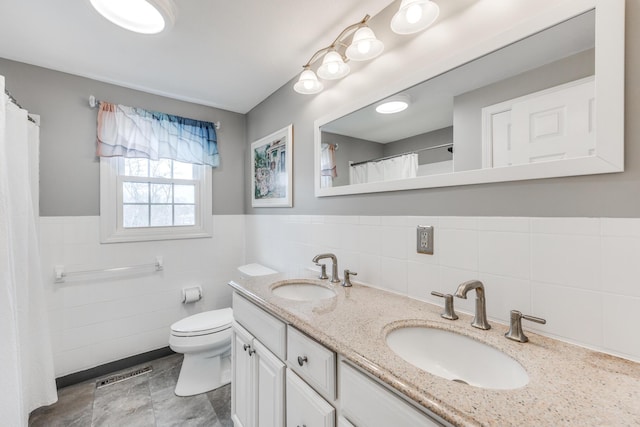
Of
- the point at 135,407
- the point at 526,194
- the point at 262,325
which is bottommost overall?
the point at 135,407

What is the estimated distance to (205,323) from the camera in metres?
2.02

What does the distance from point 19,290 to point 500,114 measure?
2.45 metres

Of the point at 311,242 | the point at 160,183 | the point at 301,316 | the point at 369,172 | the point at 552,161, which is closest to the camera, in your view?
the point at 552,161

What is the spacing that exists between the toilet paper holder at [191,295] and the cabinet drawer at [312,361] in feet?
5.51

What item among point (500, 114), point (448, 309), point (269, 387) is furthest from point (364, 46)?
point (269, 387)

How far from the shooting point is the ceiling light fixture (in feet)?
4.15

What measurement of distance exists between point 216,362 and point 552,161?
7.72ft

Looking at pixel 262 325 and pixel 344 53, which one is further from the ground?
pixel 344 53

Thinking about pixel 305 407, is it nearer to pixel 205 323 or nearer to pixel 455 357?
pixel 455 357

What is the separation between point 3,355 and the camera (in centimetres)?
116

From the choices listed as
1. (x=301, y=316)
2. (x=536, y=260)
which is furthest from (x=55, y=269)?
(x=536, y=260)

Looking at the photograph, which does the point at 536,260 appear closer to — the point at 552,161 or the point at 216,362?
the point at 552,161

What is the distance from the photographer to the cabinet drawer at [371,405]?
63cm

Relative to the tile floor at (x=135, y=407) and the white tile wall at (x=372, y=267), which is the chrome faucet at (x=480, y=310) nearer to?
the white tile wall at (x=372, y=267)
